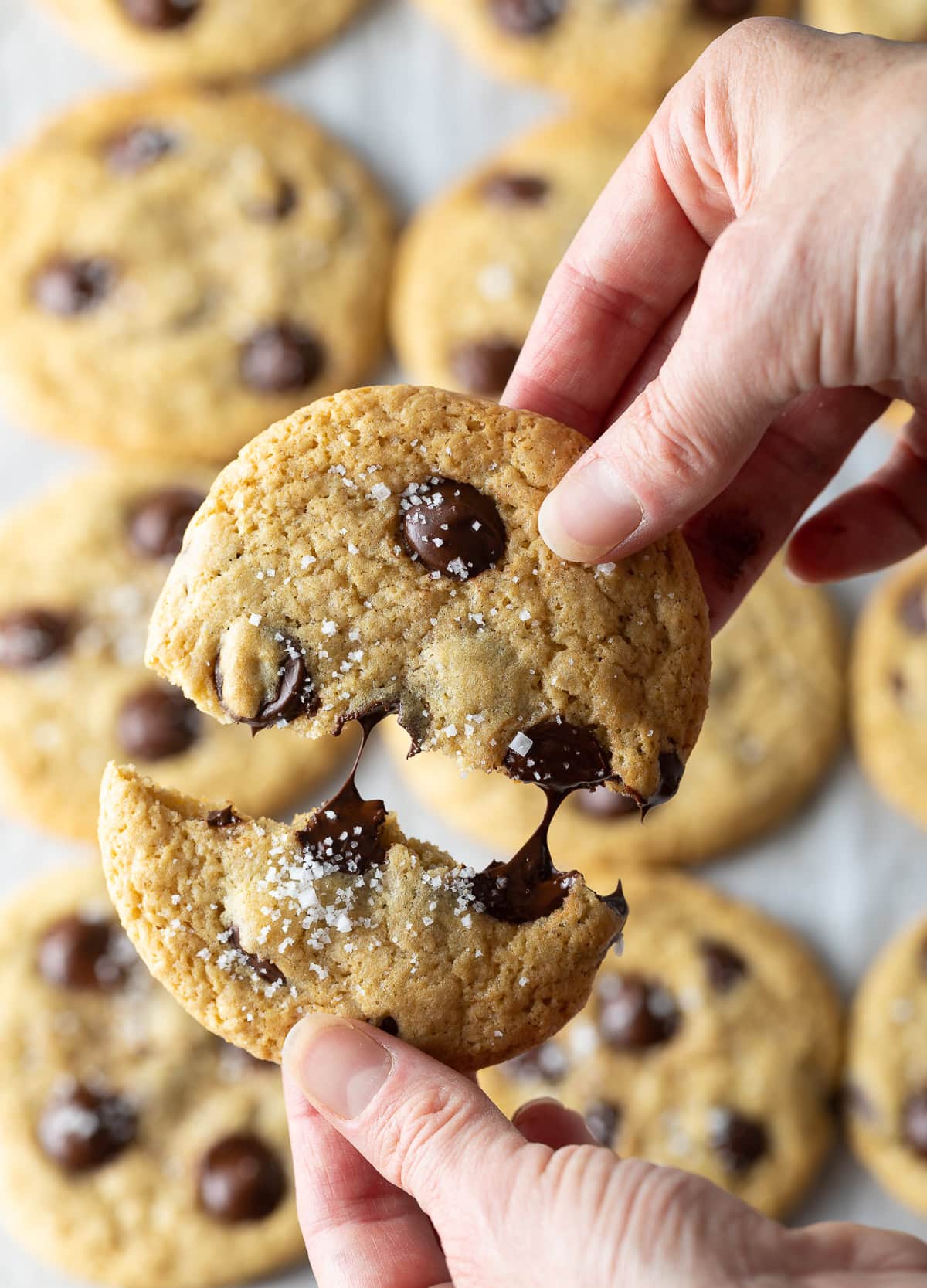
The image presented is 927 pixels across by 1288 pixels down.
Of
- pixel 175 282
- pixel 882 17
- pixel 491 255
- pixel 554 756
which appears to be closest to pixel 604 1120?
pixel 554 756

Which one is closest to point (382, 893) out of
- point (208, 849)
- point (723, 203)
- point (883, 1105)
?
point (208, 849)

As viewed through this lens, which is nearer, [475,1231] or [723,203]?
[475,1231]

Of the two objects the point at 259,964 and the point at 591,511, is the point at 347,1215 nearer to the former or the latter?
the point at 259,964

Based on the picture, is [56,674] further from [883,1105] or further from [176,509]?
[883,1105]

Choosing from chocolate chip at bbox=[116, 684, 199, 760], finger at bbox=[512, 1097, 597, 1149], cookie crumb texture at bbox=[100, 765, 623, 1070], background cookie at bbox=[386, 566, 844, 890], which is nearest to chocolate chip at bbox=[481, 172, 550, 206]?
background cookie at bbox=[386, 566, 844, 890]

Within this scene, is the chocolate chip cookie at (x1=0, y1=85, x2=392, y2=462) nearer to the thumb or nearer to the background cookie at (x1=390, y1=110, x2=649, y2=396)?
the background cookie at (x1=390, y1=110, x2=649, y2=396)

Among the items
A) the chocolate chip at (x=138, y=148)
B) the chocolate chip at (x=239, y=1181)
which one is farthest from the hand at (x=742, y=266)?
the chocolate chip at (x=239, y=1181)

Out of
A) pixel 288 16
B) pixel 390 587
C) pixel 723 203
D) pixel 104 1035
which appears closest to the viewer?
pixel 390 587

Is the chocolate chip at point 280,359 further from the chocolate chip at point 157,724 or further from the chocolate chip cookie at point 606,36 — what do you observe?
the chocolate chip cookie at point 606,36
